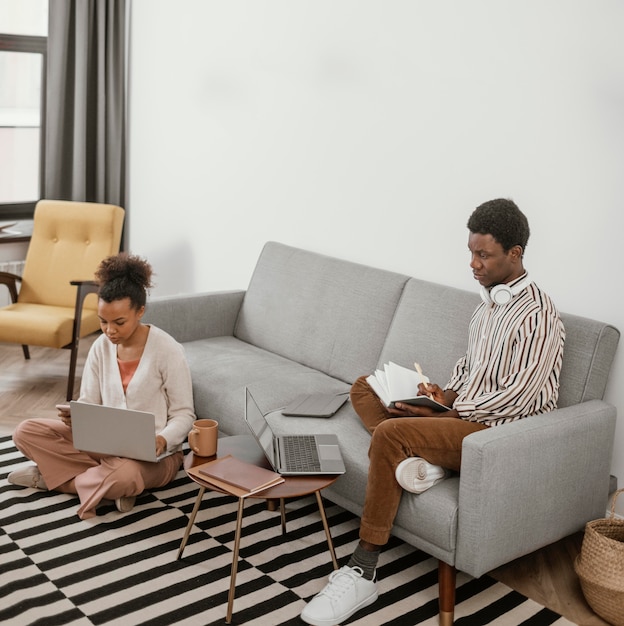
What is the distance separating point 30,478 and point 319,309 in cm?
137

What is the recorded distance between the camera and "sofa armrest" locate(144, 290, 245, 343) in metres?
4.02

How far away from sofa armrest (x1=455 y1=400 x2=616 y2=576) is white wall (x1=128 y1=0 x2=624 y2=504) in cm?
25

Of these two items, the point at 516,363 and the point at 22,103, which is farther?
the point at 22,103

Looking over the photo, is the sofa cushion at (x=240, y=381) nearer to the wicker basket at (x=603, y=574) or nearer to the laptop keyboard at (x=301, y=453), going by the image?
the laptop keyboard at (x=301, y=453)

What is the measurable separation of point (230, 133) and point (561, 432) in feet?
8.75

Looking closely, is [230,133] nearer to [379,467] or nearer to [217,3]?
[217,3]

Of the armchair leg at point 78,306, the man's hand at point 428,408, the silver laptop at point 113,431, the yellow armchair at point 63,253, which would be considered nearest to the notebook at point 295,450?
the man's hand at point 428,408

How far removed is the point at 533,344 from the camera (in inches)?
107

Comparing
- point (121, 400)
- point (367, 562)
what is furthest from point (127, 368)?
point (367, 562)

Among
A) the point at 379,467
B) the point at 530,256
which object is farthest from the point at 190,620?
the point at 530,256

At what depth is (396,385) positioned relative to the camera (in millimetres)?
2986

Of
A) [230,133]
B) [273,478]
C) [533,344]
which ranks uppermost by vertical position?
[230,133]

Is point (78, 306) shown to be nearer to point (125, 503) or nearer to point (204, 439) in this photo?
point (125, 503)

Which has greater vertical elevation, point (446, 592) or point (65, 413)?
point (65, 413)
